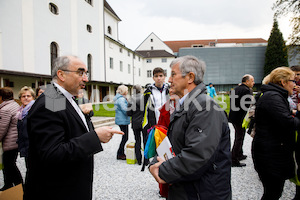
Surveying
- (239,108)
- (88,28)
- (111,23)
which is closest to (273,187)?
(239,108)

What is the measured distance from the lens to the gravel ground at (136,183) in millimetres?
3611

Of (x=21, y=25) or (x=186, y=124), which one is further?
(x=21, y=25)

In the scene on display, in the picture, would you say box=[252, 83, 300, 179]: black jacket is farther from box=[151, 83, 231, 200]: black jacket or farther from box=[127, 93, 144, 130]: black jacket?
box=[127, 93, 144, 130]: black jacket

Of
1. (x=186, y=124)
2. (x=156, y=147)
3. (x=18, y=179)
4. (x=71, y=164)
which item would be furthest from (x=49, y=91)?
(x=18, y=179)

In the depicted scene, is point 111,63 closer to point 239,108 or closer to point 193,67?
point 239,108

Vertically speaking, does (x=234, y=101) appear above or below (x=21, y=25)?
below

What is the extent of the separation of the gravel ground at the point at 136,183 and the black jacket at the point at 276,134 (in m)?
1.52

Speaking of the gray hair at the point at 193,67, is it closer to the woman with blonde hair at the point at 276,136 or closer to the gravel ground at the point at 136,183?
the woman with blonde hair at the point at 276,136

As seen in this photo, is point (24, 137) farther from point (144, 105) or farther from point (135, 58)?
point (135, 58)

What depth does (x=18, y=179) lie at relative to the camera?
3695mm

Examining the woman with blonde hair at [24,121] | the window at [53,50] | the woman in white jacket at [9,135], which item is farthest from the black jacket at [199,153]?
the window at [53,50]

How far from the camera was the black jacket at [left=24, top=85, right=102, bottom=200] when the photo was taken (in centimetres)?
142

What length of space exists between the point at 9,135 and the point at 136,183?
266 centimetres

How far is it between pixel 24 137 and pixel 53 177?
8.14 feet
